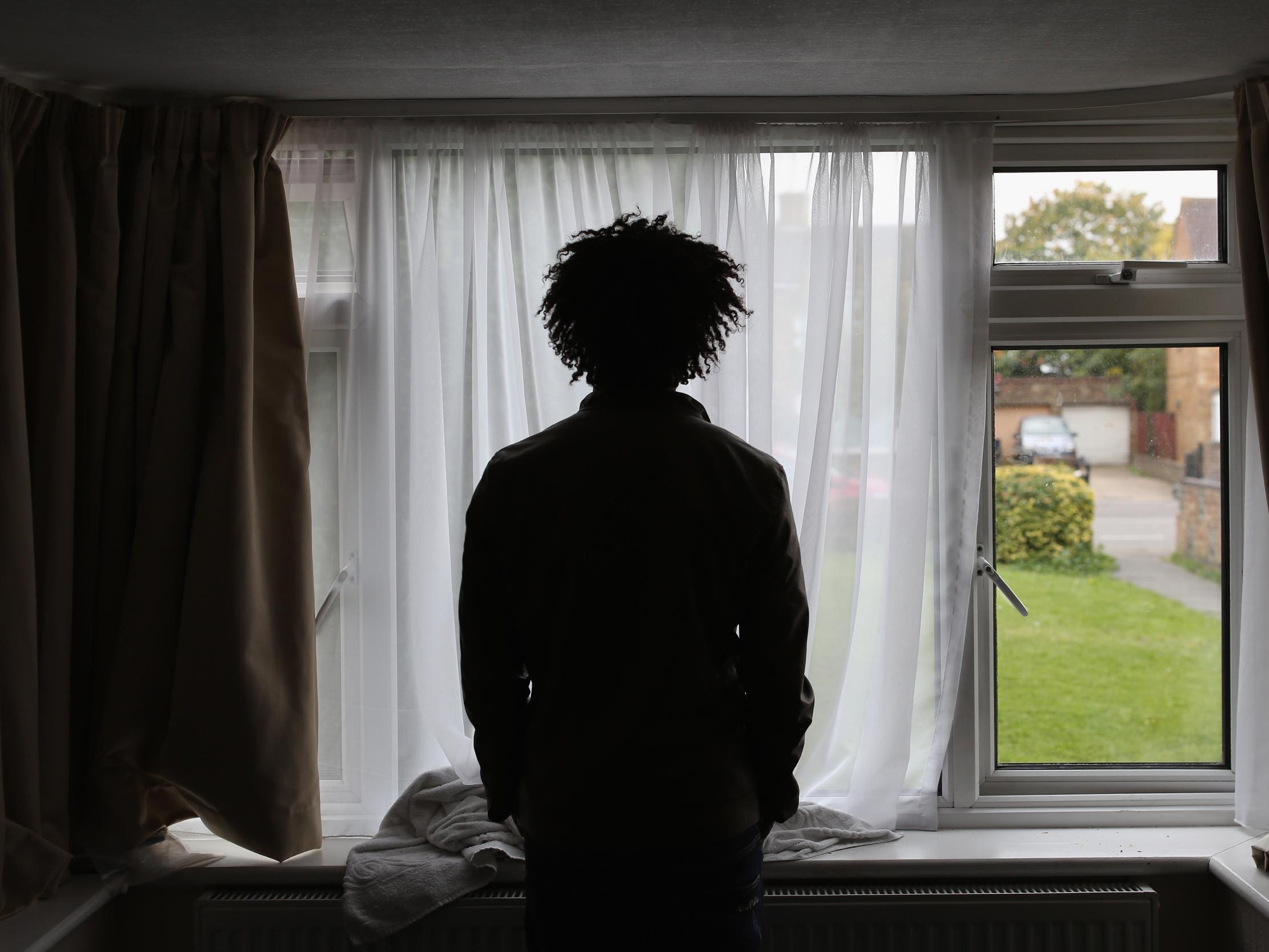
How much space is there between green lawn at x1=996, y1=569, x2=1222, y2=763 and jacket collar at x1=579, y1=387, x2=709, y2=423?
1.25 meters

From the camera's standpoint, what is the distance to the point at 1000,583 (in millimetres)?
2006

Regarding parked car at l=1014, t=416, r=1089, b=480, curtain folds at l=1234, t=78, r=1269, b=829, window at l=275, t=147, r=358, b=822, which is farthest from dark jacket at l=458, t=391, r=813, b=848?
curtain folds at l=1234, t=78, r=1269, b=829

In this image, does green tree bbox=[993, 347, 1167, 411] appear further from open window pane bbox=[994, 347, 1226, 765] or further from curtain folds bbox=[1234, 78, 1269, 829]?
curtain folds bbox=[1234, 78, 1269, 829]

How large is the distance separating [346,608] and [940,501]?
1.25 metres

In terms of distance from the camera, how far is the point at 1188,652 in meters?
2.09

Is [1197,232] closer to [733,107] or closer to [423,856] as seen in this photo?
[733,107]

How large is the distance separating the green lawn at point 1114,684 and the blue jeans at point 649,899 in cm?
110

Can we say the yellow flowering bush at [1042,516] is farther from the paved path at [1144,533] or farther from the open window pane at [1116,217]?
the open window pane at [1116,217]

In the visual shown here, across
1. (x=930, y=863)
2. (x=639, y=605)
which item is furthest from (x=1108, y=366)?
(x=639, y=605)

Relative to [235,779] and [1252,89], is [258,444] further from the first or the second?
[1252,89]

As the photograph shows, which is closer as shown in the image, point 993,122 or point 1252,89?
point 1252,89

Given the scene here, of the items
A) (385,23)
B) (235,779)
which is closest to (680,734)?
(235,779)

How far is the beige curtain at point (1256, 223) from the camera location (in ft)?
5.78

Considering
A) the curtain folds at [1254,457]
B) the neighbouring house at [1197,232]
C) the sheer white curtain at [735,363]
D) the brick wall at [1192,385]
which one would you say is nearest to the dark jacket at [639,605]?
the sheer white curtain at [735,363]
